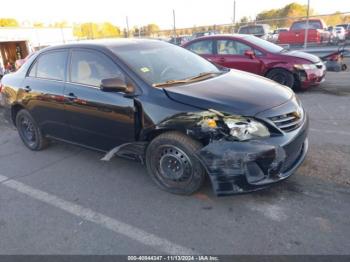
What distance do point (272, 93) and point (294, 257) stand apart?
66.5 inches

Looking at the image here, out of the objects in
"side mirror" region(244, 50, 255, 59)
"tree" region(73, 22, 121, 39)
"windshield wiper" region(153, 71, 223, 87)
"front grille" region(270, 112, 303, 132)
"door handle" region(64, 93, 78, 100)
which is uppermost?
"tree" region(73, 22, 121, 39)

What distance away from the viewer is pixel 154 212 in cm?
313

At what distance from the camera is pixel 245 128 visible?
113 inches

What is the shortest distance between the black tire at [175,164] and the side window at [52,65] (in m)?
1.82

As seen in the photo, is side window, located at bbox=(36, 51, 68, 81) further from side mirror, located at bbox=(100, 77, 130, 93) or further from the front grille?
the front grille

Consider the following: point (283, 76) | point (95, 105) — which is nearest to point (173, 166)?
point (95, 105)

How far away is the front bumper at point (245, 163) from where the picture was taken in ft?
9.25

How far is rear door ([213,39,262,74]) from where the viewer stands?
7835 mm

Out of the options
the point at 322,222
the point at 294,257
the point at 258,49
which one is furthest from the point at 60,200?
the point at 258,49

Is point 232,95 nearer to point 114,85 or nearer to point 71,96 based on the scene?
point 114,85

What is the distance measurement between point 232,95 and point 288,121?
618mm

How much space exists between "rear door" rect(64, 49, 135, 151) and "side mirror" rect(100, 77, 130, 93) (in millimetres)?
114

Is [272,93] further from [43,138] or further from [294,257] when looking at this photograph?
[43,138]

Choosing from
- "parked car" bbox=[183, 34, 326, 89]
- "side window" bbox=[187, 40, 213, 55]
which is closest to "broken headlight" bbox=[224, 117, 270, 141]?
"parked car" bbox=[183, 34, 326, 89]
